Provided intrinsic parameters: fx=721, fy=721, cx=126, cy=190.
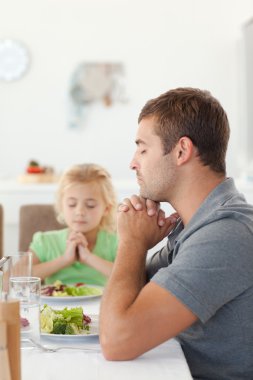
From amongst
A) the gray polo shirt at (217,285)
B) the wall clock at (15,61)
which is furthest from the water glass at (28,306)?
the wall clock at (15,61)

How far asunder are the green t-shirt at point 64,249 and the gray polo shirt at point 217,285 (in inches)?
45.4

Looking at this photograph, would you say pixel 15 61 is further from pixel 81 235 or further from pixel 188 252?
pixel 188 252

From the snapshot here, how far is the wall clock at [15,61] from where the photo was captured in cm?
580

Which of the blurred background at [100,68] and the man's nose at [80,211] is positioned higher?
the blurred background at [100,68]

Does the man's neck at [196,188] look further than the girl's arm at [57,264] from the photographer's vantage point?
No

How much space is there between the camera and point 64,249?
2.81 m

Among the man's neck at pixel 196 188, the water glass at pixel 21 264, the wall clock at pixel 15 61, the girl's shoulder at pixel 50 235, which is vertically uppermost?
the wall clock at pixel 15 61

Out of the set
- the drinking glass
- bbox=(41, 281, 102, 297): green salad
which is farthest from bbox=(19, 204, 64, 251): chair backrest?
the drinking glass

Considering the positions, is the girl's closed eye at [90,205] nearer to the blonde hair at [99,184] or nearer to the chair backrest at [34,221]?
the blonde hair at [99,184]

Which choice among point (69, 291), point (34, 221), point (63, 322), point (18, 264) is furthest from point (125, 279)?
point (34, 221)

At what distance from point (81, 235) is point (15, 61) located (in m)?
3.47

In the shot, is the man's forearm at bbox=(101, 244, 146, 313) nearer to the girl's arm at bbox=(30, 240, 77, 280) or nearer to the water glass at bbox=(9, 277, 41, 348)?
the water glass at bbox=(9, 277, 41, 348)

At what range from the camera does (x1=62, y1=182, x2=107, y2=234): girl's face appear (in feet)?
8.94

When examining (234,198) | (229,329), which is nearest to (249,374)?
(229,329)
